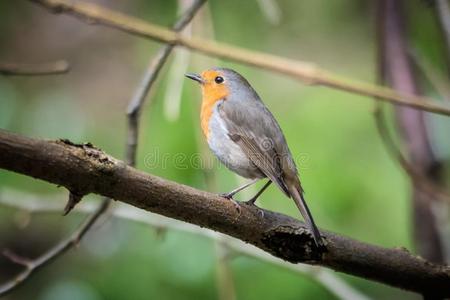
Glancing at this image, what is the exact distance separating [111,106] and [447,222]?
2854 millimetres

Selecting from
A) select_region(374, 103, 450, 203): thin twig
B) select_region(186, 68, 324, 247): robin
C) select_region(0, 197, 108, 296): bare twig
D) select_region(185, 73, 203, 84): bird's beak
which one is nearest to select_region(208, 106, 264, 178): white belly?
select_region(186, 68, 324, 247): robin

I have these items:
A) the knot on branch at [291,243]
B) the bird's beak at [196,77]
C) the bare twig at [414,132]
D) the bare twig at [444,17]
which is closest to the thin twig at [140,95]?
the knot on branch at [291,243]

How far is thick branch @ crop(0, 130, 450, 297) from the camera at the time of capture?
176 centimetres

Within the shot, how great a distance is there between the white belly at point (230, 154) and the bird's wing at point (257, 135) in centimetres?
3

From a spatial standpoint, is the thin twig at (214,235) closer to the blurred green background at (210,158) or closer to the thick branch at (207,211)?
the blurred green background at (210,158)

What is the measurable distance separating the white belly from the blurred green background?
3.4 inches

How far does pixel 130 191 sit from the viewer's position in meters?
1.96

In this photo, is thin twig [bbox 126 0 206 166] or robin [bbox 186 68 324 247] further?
robin [bbox 186 68 324 247]

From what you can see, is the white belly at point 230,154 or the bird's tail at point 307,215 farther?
the white belly at point 230,154

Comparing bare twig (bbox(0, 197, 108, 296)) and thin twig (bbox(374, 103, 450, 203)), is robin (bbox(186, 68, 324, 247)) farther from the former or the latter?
bare twig (bbox(0, 197, 108, 296))

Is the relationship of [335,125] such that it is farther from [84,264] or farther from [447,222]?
[84,264]

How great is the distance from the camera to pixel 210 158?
122 inches

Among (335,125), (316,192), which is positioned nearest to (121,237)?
(316,192)

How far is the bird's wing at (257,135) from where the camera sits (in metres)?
2.94
